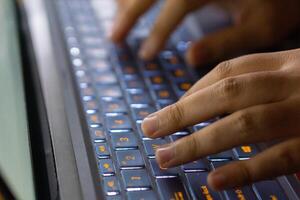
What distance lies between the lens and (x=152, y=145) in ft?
1.70

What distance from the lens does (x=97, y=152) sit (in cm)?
50

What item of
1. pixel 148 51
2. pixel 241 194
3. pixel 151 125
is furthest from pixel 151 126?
pixel 148 51

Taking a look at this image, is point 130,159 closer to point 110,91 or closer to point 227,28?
point 110,91

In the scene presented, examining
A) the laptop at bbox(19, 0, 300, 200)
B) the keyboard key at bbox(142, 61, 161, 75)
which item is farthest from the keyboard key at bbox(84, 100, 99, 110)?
the keyboard key at bbox(142, 61, 161, 75)

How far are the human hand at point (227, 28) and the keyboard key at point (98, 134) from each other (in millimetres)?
172

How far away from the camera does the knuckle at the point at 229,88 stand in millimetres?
476

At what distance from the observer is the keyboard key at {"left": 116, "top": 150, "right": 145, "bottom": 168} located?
1.62 ft

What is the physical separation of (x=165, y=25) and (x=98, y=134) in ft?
0.70

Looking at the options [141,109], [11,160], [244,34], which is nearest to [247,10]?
[244,34]

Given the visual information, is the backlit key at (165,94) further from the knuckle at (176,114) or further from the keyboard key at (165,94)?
the knuckle at (176,114)

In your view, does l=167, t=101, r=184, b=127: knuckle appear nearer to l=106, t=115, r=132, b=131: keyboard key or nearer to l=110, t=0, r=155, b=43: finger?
l=106, t=115, r=132, b=131: keyboard key

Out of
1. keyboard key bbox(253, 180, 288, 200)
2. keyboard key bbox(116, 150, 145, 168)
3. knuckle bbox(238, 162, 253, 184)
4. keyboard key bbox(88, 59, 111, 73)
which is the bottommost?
keyboard key bbox(253, 180, 288, 200)

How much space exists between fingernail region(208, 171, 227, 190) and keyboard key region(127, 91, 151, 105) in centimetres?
17

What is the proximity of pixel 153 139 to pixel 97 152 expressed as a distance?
0.19 ft
